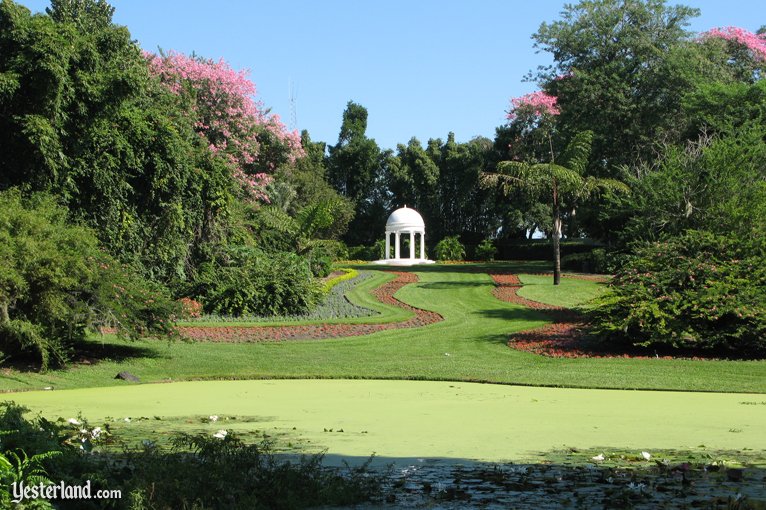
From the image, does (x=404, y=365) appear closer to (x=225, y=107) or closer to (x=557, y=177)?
(x=557, y=177)

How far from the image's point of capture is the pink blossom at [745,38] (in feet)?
149

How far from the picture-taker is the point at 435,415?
10344 mm

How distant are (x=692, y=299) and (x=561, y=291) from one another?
1265 cm

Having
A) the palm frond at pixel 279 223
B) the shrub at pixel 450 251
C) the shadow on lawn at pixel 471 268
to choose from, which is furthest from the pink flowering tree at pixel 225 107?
the shrub at pixel 450 251

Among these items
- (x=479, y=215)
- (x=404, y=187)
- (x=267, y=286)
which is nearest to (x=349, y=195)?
(x=404, y=187)

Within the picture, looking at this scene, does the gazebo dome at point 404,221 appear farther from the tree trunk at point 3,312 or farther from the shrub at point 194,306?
the tree trunk at point 3,312

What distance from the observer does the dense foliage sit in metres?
14.9

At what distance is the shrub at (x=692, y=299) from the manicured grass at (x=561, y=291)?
7.06 m

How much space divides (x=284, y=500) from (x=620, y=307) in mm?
14845

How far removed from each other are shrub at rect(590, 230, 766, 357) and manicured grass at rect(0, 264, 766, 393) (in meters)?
0.97

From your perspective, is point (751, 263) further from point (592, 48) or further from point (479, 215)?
point (479, 215)

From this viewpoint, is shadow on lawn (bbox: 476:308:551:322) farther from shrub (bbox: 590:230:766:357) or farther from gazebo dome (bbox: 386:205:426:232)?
gazebo dome (bbox: 386:205:426:232)

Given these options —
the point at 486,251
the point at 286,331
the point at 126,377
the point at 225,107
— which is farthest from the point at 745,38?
the point at 126,377

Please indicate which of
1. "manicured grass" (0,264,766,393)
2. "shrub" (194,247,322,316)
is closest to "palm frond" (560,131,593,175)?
"manicured grass" (0,264,766,393)
